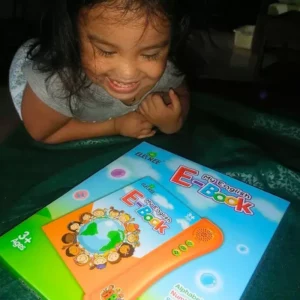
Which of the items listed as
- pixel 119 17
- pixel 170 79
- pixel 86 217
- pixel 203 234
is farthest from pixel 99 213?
pixel 170 79

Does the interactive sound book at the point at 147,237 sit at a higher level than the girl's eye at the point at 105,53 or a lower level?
lower

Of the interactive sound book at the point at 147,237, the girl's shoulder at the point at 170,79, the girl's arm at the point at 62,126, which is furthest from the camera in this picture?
the girl's shoulder at the point at 170,79

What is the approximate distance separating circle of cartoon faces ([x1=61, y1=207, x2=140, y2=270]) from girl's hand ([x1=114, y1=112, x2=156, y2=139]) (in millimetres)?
189

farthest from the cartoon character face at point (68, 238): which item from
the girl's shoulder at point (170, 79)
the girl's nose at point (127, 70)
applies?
the girl's shoulder at point (170, 79)

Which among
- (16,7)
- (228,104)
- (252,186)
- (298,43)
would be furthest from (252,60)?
(252,186)

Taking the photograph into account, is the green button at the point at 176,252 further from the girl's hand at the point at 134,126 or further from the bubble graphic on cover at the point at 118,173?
the girl's hand at the point at 134,126

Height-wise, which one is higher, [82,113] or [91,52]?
[91,52]

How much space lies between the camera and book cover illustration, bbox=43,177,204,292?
39 centimetres

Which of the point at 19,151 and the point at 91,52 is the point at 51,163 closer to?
the point at 19,151

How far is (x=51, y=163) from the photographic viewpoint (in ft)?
1.82

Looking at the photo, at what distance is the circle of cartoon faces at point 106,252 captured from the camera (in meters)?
0.39

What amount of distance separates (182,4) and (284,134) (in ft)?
0.92

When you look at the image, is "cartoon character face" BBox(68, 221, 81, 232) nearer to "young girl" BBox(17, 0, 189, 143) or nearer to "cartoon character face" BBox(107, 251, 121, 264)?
"cartoon character face" BBox(107, 251, 121, 264)

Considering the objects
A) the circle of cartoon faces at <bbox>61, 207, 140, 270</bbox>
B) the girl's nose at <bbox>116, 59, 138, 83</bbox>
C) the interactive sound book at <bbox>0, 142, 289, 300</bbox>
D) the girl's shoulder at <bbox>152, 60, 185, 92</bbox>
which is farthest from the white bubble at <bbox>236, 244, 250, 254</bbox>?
the girl's shoulder at <bbox>152, 60, 185, 92</bbox>
